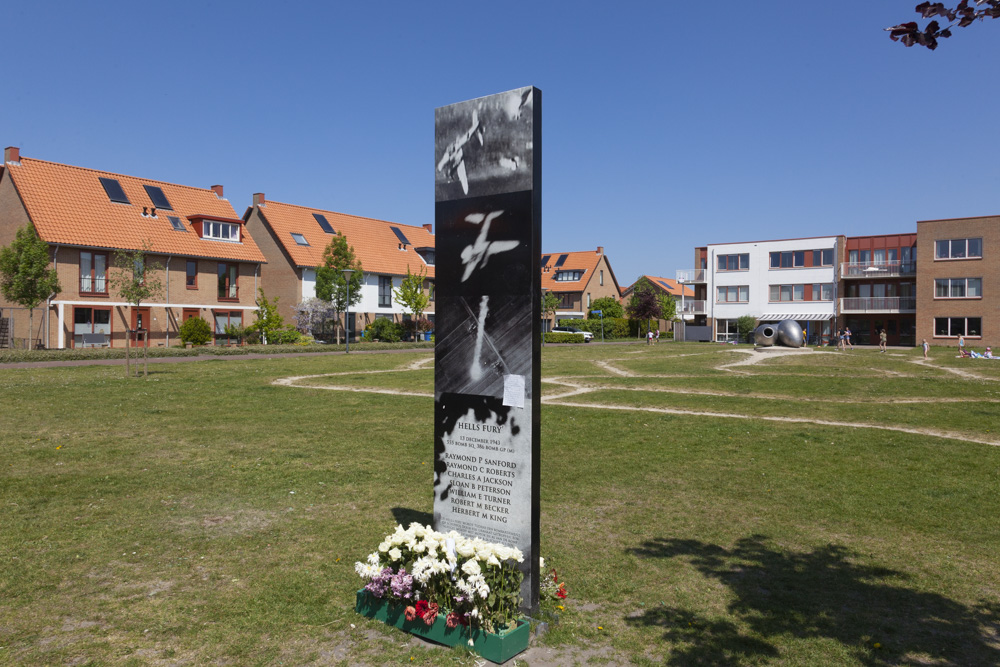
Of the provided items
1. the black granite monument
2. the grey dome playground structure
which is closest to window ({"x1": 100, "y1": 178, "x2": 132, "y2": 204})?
the grey dome playground structure

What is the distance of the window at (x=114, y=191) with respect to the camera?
140 ft

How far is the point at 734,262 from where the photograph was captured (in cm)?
6944

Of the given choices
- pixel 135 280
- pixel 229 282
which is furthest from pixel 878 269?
pixel 135 280

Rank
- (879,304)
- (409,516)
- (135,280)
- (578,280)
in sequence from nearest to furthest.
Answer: (409,516) < (135,280) < (879,304) < (578,280)

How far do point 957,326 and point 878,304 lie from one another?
272 inches

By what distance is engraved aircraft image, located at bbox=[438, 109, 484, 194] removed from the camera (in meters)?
5.23

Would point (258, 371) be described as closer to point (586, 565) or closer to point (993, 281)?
point (586, 565)

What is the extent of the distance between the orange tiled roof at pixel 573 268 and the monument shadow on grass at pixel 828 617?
2983 inches

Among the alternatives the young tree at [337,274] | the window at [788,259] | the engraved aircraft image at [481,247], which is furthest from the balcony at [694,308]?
the engraved aircraft image at [481,247]

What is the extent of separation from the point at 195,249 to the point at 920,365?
40718mm

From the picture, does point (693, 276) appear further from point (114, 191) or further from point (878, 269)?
point (114, 191)

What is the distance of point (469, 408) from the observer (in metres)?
5.28

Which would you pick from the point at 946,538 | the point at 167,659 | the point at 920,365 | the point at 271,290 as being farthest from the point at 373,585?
the point at 271,290

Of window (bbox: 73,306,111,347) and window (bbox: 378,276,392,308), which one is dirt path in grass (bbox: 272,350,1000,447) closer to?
window (bbox: 73,306,111,347)
